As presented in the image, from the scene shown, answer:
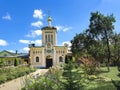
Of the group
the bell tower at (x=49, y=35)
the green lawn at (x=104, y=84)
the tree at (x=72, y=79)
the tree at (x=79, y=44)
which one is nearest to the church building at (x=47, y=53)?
the bell tower at (x=49, y=35)

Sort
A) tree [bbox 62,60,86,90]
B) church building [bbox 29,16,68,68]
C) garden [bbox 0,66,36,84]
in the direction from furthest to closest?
church building [bbox 29,16,68,68], garden [bbox 0,66,36,84], tree [bbox 62,60,86,90]

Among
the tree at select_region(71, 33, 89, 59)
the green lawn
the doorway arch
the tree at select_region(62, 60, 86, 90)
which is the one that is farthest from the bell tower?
the tree at select_region(62, 60, 86, 90)

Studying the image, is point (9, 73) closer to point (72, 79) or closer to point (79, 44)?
point (72, 79)

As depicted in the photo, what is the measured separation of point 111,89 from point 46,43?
41555 mm

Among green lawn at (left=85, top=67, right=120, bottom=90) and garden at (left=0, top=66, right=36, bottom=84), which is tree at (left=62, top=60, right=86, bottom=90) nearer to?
green lawn at (left=85, top=67, right=120, bottom=90)

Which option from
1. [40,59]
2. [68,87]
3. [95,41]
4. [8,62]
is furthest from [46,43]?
[68,87]

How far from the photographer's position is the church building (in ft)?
173

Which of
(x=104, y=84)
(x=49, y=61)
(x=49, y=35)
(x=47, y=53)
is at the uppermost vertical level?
(x=49, y=35)

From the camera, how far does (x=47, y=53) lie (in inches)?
2104

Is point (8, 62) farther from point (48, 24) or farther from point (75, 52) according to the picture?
point (75, 52)

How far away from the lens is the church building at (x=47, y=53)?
52625 millimetres

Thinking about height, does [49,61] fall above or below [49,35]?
below

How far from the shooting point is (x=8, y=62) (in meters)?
55.9

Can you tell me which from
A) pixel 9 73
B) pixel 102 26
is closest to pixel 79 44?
pixel 102 26
